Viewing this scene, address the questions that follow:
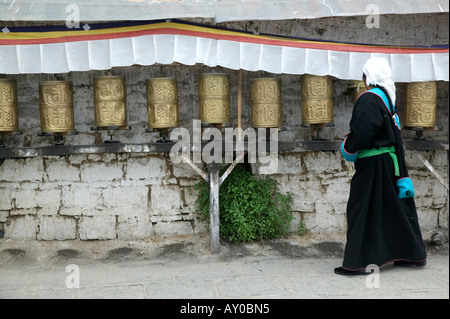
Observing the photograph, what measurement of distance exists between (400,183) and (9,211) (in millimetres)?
3669

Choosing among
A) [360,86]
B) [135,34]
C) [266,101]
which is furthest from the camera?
[360,86]

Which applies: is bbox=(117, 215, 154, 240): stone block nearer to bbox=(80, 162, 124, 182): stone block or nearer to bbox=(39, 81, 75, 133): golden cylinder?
bbox=(80, 162, 124, 182): stone block

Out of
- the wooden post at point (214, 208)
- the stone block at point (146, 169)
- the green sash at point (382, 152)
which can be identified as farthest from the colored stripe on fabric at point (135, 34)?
the stone block at point (146, 169)

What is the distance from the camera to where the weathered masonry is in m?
5.35

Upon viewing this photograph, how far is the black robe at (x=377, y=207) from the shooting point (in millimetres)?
4301

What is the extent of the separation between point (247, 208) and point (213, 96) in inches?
46.2

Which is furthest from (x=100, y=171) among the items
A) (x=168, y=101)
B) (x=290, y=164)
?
(x=290, y=164)

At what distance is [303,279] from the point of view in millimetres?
4367

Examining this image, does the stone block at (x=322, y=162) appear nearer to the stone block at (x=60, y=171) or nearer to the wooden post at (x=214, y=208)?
the wooden post at (x=214, y=208)

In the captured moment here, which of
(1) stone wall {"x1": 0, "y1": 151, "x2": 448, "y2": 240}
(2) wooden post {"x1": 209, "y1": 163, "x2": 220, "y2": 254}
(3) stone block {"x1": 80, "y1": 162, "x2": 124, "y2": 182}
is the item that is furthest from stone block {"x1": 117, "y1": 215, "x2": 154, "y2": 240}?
(2) wooden post {"x1": 209, "y1": 163, "x2": 220, "y2": 254}

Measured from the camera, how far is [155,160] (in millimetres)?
5473

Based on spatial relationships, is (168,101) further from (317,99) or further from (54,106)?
(317,99)

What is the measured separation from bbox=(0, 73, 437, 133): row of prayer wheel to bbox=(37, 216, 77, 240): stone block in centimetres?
106

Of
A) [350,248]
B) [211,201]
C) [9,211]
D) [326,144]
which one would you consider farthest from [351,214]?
[9,211]
